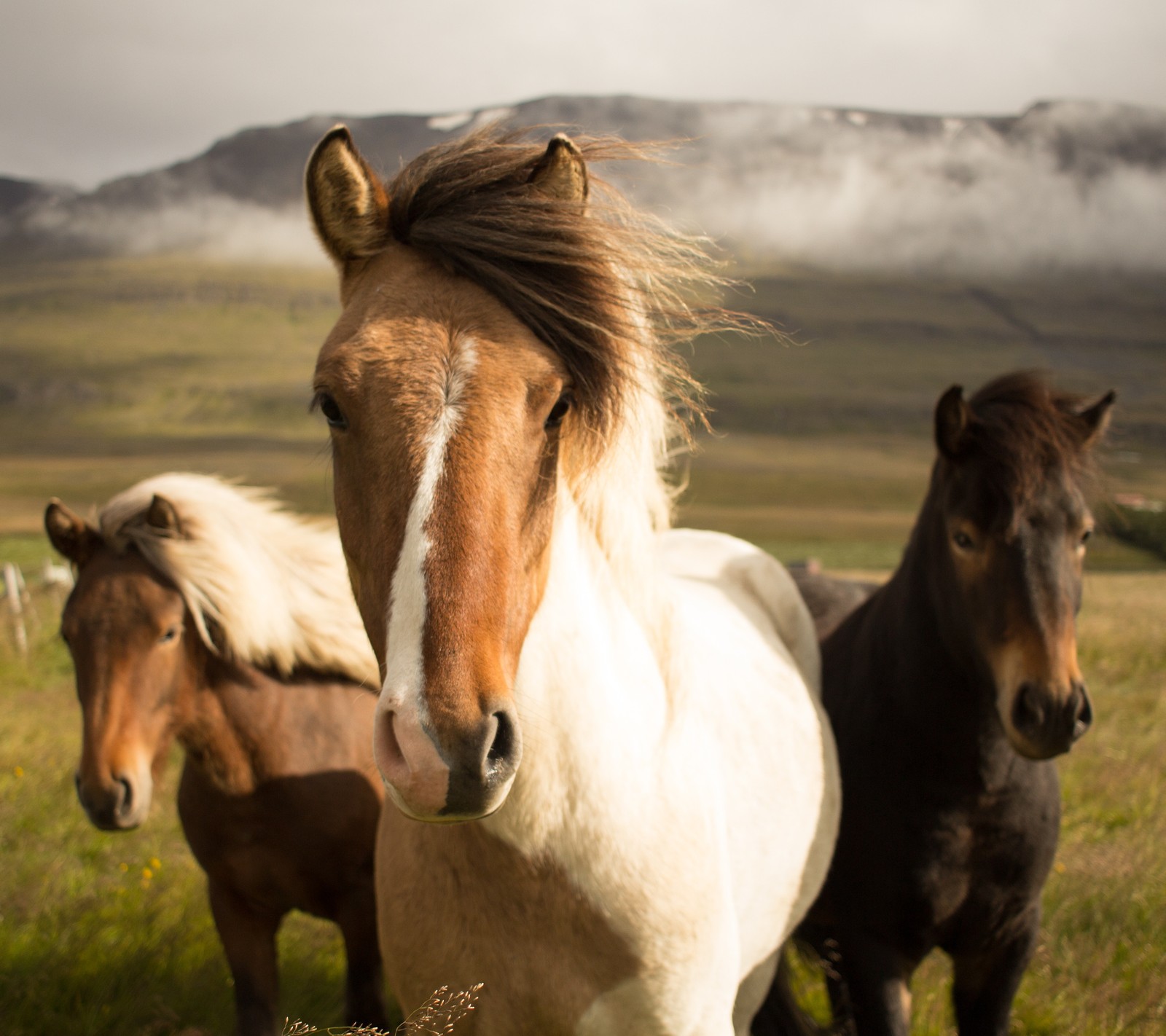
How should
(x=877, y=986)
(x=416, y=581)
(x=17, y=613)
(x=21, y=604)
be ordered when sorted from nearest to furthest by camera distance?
(x=416, y=581), (x=877, y=986), (x=17, y=613), (x=21, y=604)

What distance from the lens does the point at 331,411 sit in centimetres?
178

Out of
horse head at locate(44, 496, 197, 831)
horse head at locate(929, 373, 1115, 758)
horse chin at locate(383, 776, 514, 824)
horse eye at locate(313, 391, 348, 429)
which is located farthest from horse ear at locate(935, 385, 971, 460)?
horse head at locate(44, 496, 197, 831)

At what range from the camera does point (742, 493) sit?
125m

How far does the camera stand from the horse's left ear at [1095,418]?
3072mm

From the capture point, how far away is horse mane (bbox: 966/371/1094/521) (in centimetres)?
289

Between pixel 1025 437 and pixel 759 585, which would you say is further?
pixel 759 585

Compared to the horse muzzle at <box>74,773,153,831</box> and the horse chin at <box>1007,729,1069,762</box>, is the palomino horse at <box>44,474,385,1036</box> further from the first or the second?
the horse chin at <box>1007,729,1069,762</box>

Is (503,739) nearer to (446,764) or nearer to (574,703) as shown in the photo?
(446,764)

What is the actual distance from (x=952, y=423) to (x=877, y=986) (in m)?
1.89

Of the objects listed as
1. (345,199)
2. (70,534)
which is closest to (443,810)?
(345,199)

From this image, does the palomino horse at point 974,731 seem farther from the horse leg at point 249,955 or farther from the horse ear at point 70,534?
the horse ear at point 70,534

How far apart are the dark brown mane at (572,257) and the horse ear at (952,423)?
3.95 ft

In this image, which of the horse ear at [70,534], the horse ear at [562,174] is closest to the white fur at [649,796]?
the horse ear at [562,174]

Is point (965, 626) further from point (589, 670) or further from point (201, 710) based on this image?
point (201, 710)
